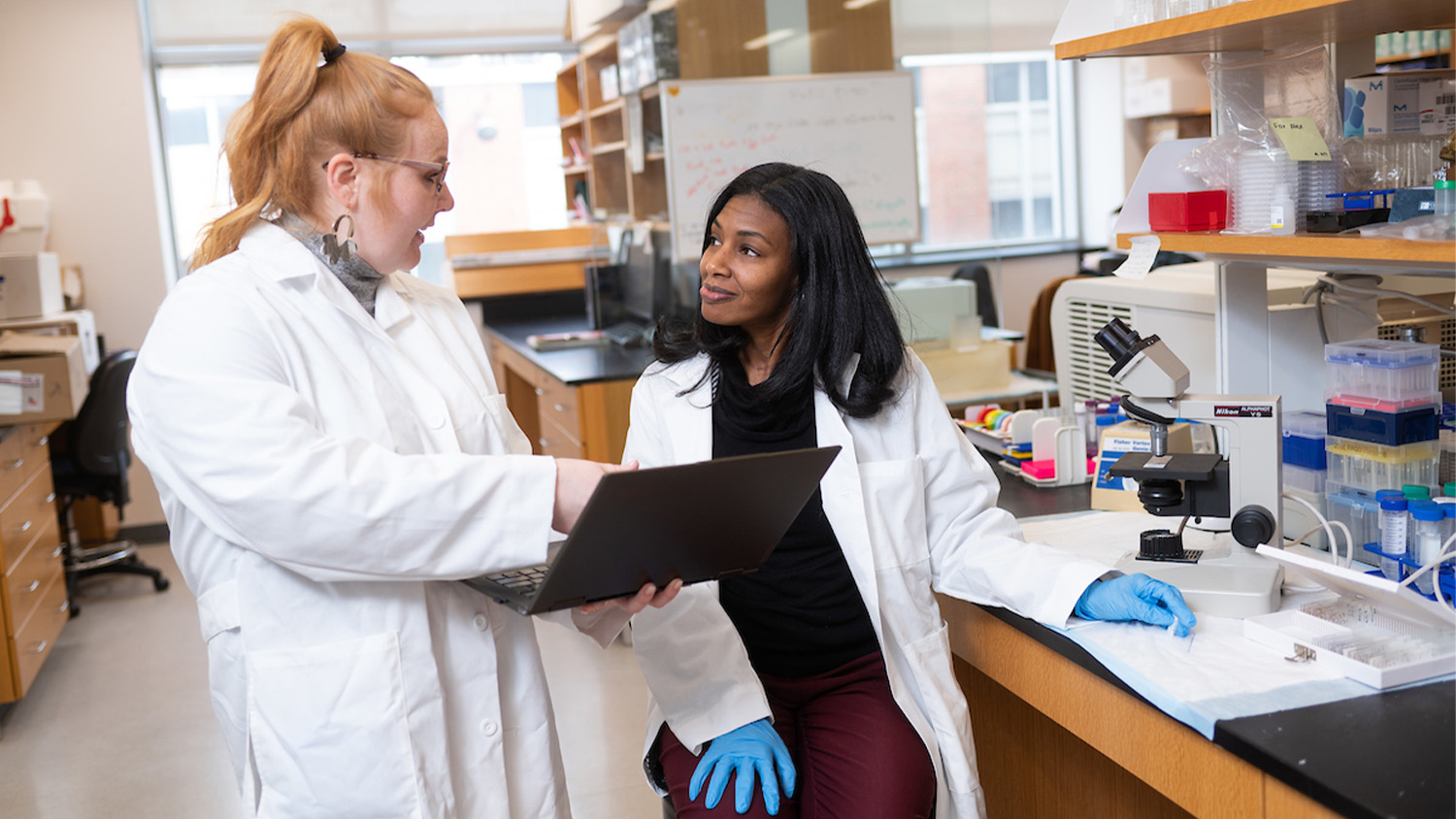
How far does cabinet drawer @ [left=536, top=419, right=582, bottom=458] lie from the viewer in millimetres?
3945

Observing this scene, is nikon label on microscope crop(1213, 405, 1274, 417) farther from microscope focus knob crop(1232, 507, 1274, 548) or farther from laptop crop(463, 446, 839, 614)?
laptop crop(463, 446, 839, 614)

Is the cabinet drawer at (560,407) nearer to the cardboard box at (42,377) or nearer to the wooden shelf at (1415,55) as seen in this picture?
the cardboard box at (42,377)

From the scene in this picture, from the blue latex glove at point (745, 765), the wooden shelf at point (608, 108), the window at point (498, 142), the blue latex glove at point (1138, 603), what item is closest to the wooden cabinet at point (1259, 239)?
the blue latex glove at point (1138, 603)

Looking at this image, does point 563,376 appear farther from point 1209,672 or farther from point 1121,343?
point 1209,672

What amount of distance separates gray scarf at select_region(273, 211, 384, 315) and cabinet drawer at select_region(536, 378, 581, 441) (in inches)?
91.8

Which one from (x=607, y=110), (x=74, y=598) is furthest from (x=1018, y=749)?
(x=74, y=598)

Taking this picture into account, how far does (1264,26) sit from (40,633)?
363 cm

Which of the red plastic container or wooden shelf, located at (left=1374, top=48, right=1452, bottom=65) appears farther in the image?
wooden shelf, located at (left=1374, top=48, right=1452, bottom=65)

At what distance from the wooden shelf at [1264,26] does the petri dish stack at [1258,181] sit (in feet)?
0.55

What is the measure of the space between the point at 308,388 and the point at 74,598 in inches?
154

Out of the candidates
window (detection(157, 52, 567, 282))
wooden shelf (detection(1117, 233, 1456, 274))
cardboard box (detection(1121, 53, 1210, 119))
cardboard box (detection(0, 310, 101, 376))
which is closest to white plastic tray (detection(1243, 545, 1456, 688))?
wooden shelf (detection(1117, 233, 1456, 274))

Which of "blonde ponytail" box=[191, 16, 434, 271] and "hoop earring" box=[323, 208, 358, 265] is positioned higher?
"blonde ponytail" box=[191, 16, 434, 271]

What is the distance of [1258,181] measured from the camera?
5.34 ft

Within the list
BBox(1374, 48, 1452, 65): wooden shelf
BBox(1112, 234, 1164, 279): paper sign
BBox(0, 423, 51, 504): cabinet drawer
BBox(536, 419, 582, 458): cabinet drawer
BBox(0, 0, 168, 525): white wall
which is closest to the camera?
BBox(1112, 234, 1164, 279): paper sign
